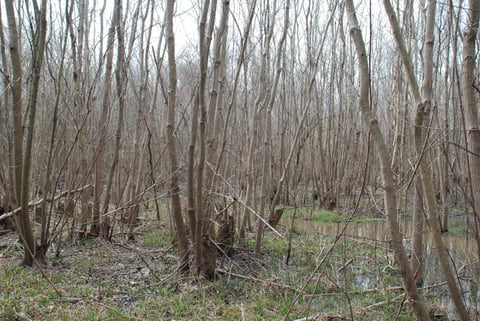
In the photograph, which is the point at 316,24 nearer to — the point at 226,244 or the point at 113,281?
the point at 226,244

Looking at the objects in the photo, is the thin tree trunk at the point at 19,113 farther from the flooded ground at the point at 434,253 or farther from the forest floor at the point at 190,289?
the flooded ground at the point at 434,253

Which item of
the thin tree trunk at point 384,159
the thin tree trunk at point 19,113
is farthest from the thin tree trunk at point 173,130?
the thin tree trunk at point 384,159

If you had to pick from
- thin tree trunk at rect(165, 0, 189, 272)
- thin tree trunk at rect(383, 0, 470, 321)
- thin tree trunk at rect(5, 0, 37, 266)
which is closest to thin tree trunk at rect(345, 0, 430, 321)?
thin tree trunk at rect(383, 0, 470, 321)

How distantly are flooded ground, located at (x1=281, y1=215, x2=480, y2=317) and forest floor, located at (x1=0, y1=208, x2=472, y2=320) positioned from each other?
4cm

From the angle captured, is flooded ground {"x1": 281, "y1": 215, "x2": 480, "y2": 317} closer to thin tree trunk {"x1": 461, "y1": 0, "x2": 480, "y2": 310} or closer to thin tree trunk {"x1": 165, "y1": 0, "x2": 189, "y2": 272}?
thin tree trunk {"x1": 461, "y1": 0, "x2": 480, "y2": 310}

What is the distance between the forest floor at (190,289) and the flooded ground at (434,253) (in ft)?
0.12

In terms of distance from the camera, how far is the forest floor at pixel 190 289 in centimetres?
249

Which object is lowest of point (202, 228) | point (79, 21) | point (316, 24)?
point (202, 228)

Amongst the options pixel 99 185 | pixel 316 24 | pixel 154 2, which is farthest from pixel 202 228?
pixel 316 24

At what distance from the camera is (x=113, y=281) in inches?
125

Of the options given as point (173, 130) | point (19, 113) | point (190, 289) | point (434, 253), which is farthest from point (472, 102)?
point (434, 253)

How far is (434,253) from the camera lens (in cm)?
470

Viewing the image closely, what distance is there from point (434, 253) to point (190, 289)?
3196 mm

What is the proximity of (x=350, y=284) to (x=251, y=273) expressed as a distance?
2.80 ft
